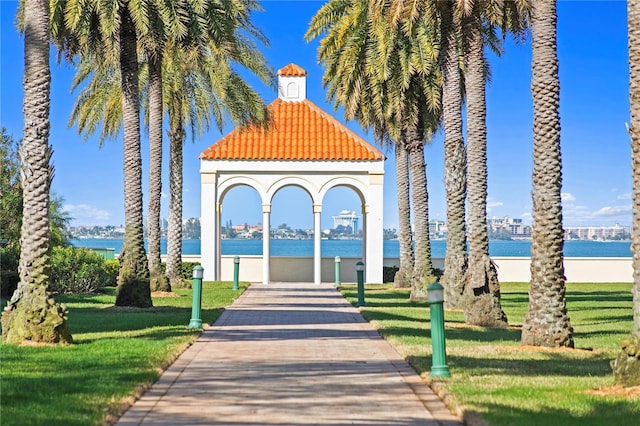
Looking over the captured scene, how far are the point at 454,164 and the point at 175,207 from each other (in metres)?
14.0

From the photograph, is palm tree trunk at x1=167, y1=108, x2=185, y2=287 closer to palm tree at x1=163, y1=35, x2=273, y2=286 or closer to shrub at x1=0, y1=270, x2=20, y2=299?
palm tree at x1=163, y1=35, x2=273, y2=286

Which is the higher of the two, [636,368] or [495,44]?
[495,44]

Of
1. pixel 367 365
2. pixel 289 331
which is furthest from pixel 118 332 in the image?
pixel 367 365

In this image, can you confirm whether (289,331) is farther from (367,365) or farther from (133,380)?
(133,380)

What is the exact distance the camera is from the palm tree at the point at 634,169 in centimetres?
1051

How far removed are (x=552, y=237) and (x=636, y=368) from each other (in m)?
4.89

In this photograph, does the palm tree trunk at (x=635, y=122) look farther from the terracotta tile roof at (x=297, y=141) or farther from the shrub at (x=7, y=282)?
the terracotta tile roof at (x=297, y=141)

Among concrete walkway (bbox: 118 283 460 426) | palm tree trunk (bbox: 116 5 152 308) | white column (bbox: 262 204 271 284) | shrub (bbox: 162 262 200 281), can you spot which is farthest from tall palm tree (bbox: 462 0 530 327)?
shrub (bbox: 162 262 200 281)

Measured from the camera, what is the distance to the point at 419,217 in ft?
102

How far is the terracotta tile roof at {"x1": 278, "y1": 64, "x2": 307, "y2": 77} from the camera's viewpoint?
1764 inches

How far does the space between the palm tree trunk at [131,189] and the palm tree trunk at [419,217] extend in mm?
8658

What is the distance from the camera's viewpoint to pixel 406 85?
2888cm

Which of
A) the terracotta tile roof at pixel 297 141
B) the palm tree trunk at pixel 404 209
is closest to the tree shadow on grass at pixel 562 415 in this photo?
the palm tree trunk at pixel 404 209

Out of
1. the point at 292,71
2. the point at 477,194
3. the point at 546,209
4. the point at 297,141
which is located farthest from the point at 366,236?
the point at 546,209
